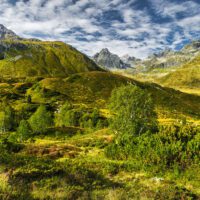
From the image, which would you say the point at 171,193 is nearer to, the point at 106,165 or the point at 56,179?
the point at 56,179

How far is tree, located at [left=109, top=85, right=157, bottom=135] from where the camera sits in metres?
54.2

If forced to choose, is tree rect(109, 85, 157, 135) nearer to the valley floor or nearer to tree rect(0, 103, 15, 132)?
the valley floor

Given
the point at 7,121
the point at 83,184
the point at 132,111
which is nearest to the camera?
the point at 83,184

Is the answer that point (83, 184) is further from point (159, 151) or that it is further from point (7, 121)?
point (7, 121)

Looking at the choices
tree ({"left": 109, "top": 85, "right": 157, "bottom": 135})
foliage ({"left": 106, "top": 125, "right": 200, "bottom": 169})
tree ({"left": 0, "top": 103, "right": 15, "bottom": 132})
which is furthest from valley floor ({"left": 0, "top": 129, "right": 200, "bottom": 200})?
tree ({"left": 0, "top": 103, "right": 15, "bottom": 132})

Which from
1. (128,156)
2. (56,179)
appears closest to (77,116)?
(128,156)

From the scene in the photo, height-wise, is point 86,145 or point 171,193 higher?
point 171,193

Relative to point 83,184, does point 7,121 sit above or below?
below

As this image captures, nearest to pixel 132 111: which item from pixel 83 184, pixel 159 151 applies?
pixel 159 151

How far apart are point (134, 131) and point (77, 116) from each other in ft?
263

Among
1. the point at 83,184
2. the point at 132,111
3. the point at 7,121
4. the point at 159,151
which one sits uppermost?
the point at 132,111

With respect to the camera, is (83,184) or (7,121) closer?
(83,184)

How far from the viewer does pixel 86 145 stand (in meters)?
47.8

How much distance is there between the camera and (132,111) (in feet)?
183
